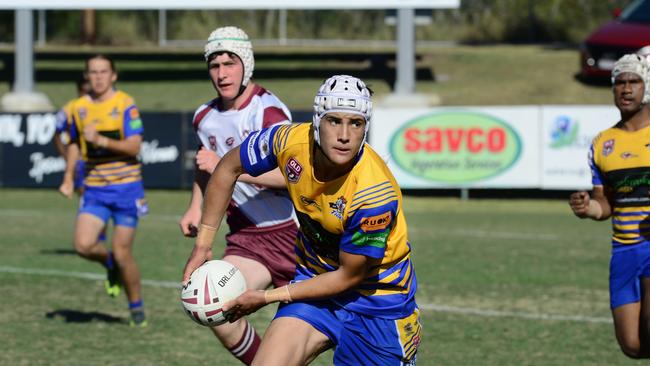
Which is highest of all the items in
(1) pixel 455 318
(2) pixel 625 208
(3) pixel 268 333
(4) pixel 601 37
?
(4) pixel 601 37

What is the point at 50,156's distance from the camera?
69.3ft

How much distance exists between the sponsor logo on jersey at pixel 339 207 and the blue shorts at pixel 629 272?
2582mm

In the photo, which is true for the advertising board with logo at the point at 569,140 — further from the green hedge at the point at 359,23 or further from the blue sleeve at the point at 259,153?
the green hedge at the point at 359,23

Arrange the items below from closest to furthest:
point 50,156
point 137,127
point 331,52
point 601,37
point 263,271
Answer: point 263,271 → point 137,127 → point 50,156 → point 601,37 → point 331,52

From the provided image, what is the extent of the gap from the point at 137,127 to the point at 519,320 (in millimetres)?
3707

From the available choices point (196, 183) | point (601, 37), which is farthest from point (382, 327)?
Result: point (601, 37)

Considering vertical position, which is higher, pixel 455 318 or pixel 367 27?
pixel 367 27

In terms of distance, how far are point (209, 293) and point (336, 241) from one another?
669mm

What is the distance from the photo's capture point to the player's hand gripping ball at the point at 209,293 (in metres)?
5.38

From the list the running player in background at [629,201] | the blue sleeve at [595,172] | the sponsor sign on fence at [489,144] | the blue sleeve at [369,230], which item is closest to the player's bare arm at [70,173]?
the blue sleeve at [595,172]

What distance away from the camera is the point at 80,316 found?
387 inches

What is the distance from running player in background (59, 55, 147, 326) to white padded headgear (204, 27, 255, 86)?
2770 mm

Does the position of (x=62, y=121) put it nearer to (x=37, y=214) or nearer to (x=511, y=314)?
(x=511, y=314)

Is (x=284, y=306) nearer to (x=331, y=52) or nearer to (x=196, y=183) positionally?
(x=196, y=183)
